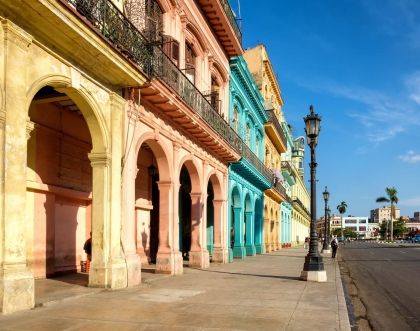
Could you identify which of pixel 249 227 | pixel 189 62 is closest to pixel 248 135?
pixel 249 227

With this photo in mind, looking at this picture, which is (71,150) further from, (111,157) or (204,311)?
(204,311)

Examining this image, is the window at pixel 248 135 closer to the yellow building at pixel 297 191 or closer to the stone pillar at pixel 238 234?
the stone pillar at pixel 238 234

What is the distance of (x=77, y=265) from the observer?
534 inches

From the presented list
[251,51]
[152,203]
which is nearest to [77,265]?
[152,203]

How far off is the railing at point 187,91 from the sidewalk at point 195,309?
16.9 ft

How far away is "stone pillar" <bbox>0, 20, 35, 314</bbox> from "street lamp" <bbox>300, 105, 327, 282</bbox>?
7.90 metres

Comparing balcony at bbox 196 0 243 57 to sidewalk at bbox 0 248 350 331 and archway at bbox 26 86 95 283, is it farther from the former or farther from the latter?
sidewalk at bbox 0 248 350 331

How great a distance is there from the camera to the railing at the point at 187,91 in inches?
498

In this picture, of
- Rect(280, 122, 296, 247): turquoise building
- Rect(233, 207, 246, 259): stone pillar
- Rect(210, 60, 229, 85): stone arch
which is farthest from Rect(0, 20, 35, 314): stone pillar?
Rect(280, 122, 296, 247): turquoise building

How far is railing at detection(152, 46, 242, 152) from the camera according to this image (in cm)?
1264

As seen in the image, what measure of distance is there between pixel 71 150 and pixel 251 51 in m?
23.5

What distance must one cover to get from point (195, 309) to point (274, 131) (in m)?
26.9

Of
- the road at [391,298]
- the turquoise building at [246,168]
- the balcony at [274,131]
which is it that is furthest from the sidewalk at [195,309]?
the balcony at [274,131]

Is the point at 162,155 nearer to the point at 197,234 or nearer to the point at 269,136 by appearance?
the point at 197,234
